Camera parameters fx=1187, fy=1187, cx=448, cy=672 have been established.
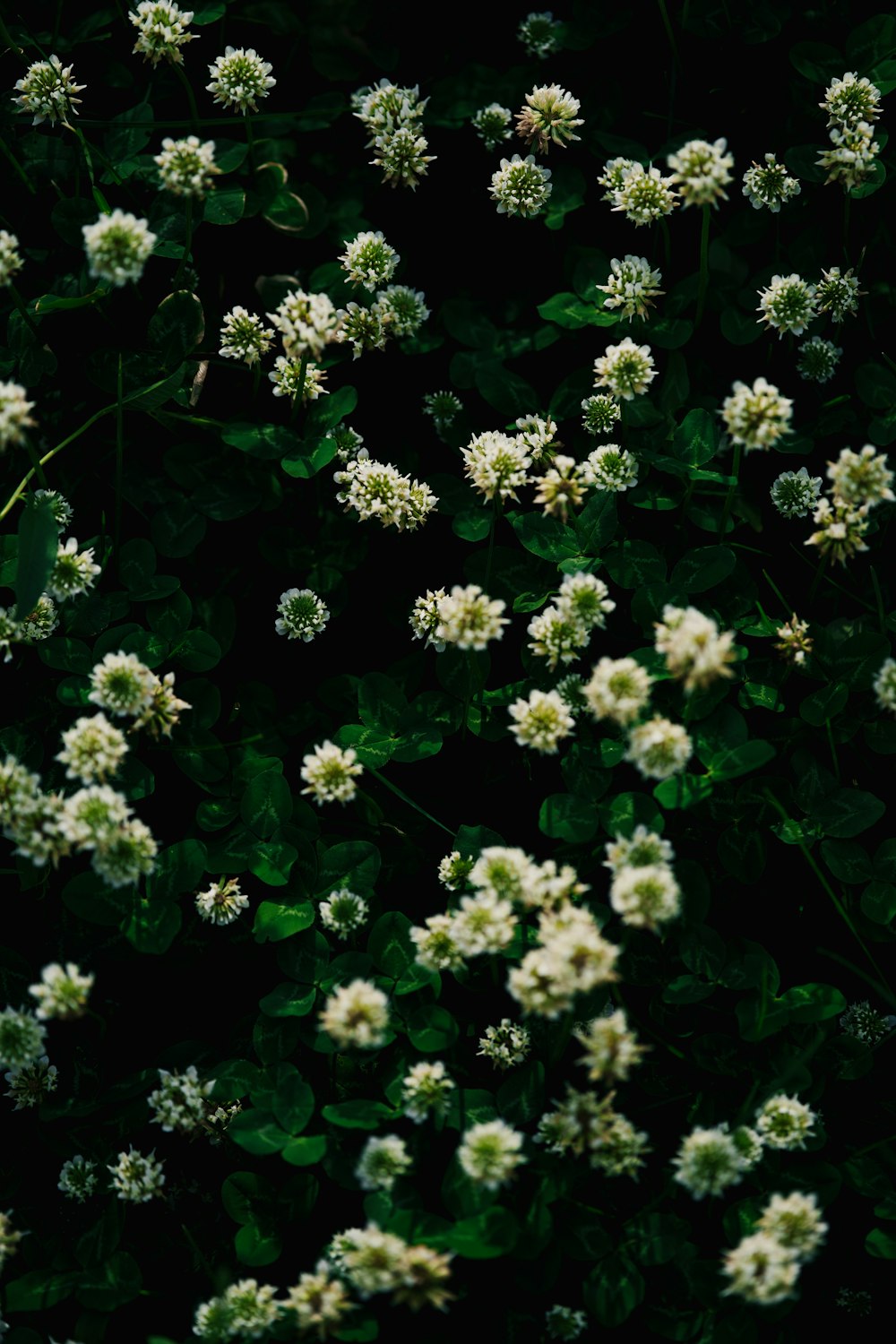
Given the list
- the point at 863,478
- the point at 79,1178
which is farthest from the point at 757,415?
the point at 79,1178

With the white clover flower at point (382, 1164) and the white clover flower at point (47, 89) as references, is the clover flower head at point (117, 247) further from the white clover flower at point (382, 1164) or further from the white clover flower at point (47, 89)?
the white clover flower at point (382, 1164)

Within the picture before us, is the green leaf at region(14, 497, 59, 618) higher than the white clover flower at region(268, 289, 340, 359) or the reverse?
the reverse

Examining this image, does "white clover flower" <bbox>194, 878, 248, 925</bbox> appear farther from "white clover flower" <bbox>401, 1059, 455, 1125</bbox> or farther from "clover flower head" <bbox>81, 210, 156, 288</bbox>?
"clover flower head" <bbox>81, 210, 156, 288</bbox>

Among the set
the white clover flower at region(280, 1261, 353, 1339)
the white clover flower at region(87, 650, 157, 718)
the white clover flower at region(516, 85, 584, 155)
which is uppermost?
the white clover flower at region(516, 85, 584, 155)

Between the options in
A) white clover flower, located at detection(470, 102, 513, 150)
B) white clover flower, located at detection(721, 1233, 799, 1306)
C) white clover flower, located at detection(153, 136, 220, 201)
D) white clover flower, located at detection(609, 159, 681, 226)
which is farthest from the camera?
white clover flower, located at detection(470, 102, 513, 150)

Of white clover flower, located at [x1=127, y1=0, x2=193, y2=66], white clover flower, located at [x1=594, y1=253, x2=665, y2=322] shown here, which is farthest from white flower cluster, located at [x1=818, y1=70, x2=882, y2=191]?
white clover flower, located at [x1=127, y1=0, x2=193, y2=66]

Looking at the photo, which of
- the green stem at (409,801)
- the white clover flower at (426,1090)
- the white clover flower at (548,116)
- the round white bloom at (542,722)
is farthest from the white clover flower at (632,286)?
the white clover flower at (426,1090)

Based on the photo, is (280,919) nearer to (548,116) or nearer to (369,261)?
(369,261)
